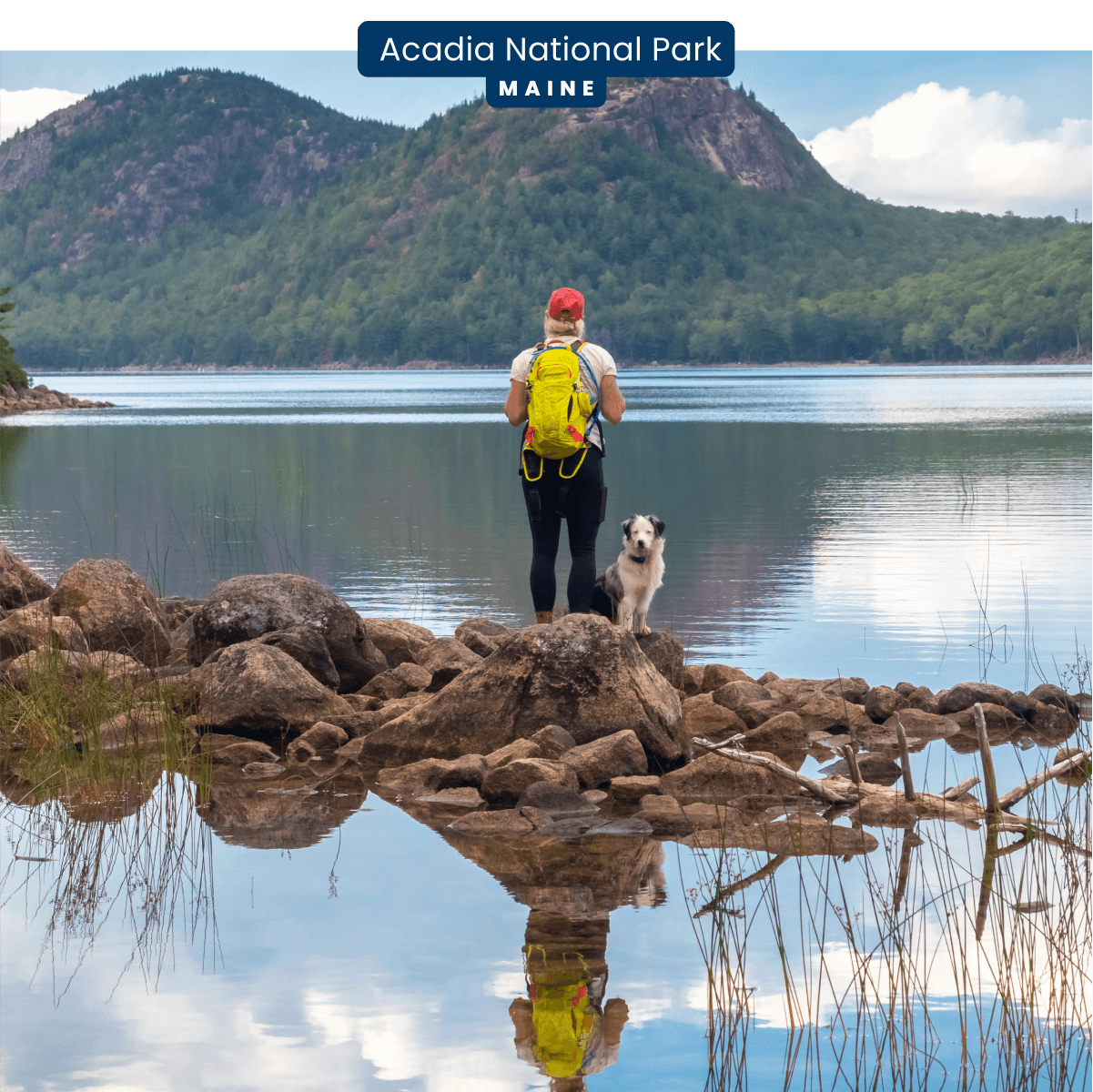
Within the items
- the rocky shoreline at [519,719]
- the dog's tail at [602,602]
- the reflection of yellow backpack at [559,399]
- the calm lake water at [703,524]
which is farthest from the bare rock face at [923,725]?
the reflection of yellow backpack at [559,399]

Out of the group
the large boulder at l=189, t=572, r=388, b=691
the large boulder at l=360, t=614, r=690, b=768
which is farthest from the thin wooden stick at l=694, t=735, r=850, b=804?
the large boulder at l=189, t=572, r=388, b=691

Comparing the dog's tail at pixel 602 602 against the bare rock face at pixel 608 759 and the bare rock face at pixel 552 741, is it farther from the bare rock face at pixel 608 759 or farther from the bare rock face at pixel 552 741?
the bare rock face at pixel 608 759

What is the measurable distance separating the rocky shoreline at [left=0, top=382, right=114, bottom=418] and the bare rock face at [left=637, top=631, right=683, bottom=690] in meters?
55.4

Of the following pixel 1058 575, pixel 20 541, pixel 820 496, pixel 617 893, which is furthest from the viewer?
pixel 820 496

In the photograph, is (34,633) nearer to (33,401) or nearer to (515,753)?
(515,753)

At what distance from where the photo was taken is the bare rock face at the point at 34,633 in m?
9.73

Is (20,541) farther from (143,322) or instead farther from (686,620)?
(143,322)

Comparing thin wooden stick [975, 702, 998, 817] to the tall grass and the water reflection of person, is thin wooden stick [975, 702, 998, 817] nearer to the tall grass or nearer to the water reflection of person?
the tall grass

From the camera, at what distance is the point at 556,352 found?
28.8 ft

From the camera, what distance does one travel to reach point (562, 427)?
8.75m

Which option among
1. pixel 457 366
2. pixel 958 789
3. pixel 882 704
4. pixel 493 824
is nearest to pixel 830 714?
pixel 882 704

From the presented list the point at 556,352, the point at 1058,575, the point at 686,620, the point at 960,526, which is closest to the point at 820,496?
the point at 960,526

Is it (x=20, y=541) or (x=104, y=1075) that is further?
(x=20, y=541)

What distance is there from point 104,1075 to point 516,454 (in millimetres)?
29212
